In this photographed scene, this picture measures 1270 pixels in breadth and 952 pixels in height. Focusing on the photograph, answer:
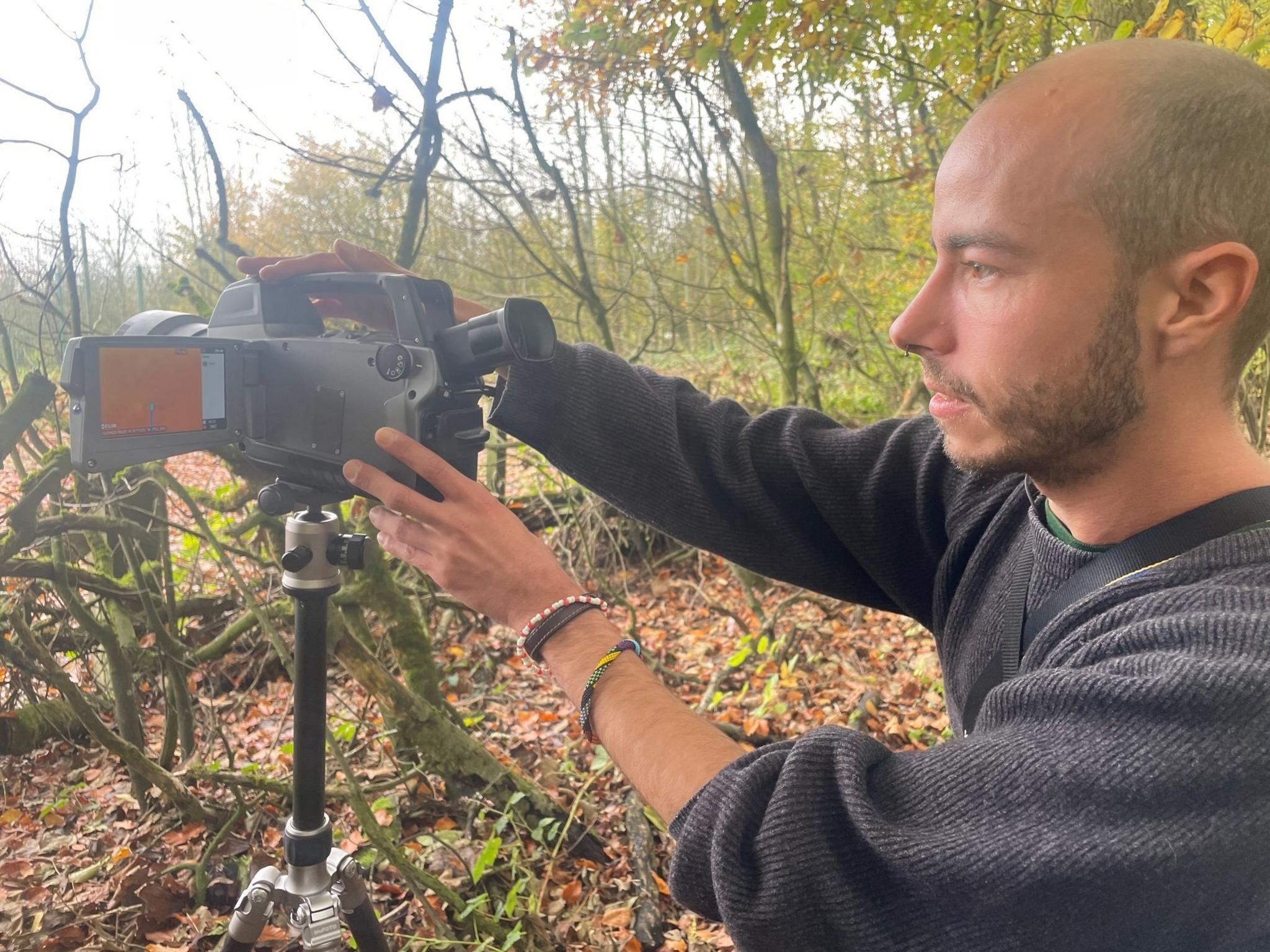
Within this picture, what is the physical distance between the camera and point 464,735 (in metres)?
2.70

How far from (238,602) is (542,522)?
5.99 feet

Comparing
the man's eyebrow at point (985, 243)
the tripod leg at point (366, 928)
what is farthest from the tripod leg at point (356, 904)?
the man's eyebrow at point (985, 243)

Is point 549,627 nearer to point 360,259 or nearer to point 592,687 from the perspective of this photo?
point 592,687

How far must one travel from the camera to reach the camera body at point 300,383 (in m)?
1.27

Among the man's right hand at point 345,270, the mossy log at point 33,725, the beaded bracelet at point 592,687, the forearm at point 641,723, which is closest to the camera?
the forearm at point 641,723

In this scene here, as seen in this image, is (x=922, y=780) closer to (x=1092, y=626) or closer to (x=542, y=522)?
(x=1092, y=626)

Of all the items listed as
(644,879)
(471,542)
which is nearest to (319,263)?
(471,542)

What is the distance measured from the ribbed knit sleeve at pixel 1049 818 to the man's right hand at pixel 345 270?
1111mm

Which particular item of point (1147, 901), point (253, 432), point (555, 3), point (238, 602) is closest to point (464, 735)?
point (238, 602)

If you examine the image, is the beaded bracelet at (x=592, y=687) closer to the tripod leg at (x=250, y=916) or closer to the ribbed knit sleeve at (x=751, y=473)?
the ribbed knit sleeve at (x=751, y=473)

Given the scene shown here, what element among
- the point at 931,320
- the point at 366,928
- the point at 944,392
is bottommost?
the point at 366,928

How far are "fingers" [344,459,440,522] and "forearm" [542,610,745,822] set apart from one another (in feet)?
0.88

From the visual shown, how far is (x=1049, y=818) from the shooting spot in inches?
32.3

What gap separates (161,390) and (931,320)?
3.95ft
